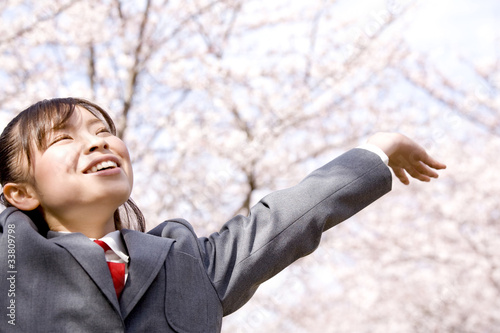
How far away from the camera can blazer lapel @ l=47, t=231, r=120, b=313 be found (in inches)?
45.2

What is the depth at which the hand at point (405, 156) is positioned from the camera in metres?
1.48

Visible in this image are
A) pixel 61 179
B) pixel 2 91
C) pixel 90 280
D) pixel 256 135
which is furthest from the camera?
pixel 256 135

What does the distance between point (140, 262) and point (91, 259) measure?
0.36 feet

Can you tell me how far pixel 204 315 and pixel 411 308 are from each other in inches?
294

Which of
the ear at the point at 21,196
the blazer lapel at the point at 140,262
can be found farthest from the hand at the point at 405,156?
the ear at the point at 21,196

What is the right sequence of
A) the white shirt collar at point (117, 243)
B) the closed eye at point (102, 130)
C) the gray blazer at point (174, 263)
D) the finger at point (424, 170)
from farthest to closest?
the finger at point (424, 170) < the closed eye at point (102, 130) < the white shirt collar at point (117, 243) < the gray blazer at point (174, 263)

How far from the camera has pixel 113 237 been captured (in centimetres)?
131

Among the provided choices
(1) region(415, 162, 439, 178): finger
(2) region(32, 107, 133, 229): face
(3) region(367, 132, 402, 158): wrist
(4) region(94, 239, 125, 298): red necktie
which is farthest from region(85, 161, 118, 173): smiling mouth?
(1) region(415, 162, 439, 178): finger

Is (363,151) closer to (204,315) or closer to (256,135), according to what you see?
(204,315)

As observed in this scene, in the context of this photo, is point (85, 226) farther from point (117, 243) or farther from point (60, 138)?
point (60, 138)

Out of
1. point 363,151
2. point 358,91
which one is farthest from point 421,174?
point 358,91

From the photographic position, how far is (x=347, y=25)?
7.10 m

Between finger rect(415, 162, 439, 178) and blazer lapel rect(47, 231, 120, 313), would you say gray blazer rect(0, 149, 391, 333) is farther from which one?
finger rect(415, 162, 439, 178)

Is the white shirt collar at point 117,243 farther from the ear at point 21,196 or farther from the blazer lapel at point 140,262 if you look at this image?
the ear at point 21,196
